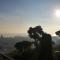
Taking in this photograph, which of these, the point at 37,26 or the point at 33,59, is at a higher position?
the point at 37,26

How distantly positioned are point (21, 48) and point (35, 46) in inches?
210

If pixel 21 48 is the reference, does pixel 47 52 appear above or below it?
below

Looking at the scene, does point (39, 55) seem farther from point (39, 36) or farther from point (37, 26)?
point (37, 26)

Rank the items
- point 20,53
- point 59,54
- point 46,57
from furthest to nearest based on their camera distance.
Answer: point 20,53, point 59,54, point 46,57

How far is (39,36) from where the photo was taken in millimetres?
33844

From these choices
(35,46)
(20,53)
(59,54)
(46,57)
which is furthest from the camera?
(20,53)

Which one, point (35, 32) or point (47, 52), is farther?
point (35, 32)

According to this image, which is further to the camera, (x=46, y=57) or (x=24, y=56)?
(x=24, y=56)

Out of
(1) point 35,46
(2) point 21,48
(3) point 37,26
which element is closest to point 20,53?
(2) point 21,48

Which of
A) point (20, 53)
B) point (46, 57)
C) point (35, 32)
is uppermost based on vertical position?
point (35, 32)

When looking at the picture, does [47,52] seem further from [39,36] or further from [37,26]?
[37,26]

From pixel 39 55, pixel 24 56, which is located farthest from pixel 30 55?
pixel 39 55

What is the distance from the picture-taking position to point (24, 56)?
35.3m

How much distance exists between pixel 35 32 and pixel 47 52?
6.15 m
